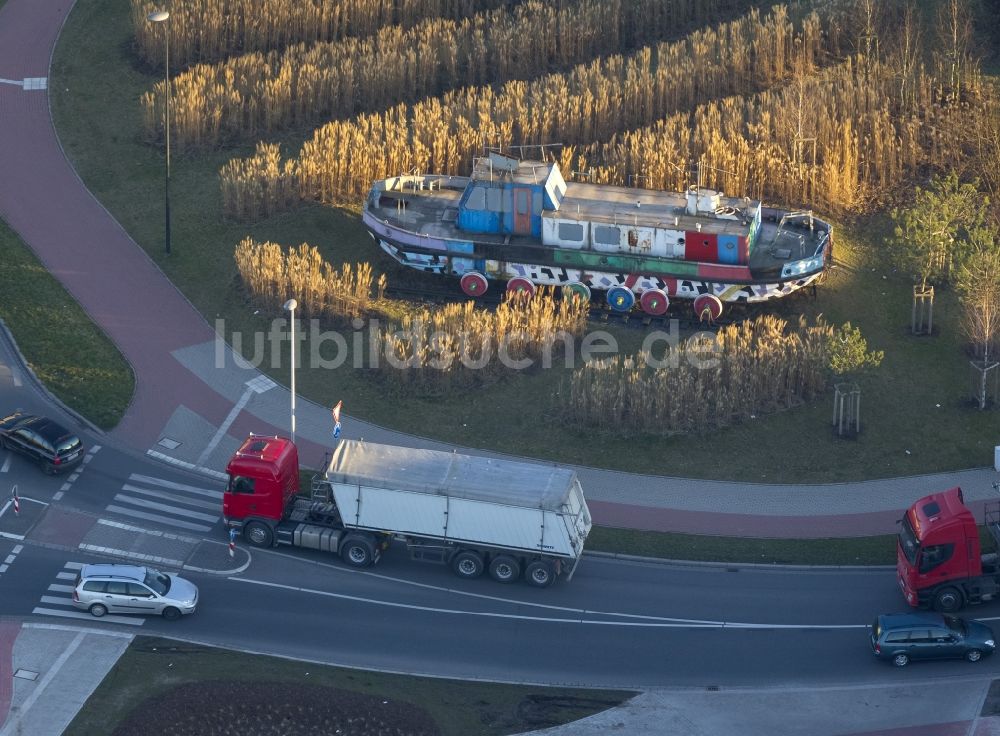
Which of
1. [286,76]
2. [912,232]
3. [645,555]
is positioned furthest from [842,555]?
[286,76]

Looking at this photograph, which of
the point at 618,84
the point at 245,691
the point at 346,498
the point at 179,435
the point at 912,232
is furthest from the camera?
the point at 618,84

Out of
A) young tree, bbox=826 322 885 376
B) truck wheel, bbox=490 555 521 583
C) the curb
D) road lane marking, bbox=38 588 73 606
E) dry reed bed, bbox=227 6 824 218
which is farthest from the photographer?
dry reed bed, bbox=227 6 824 218

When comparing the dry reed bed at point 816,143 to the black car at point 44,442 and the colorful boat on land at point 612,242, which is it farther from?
the black car at point 44,442

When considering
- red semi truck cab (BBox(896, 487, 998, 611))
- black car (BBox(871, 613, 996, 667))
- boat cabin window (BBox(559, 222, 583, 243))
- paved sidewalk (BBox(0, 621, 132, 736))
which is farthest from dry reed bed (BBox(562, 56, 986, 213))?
paved sidewalk (BBox(0, 621, 132, 736))

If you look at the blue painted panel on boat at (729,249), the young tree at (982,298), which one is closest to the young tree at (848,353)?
the young tree at (982,298)

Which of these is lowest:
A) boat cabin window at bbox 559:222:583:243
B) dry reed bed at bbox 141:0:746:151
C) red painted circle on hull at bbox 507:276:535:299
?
red painted circle on hull at bbox 507:276:535:299

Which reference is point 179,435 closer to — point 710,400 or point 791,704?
point 710,400

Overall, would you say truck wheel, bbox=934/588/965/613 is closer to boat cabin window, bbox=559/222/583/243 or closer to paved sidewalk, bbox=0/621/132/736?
boat cabin window, bbox=559/222/583/243
